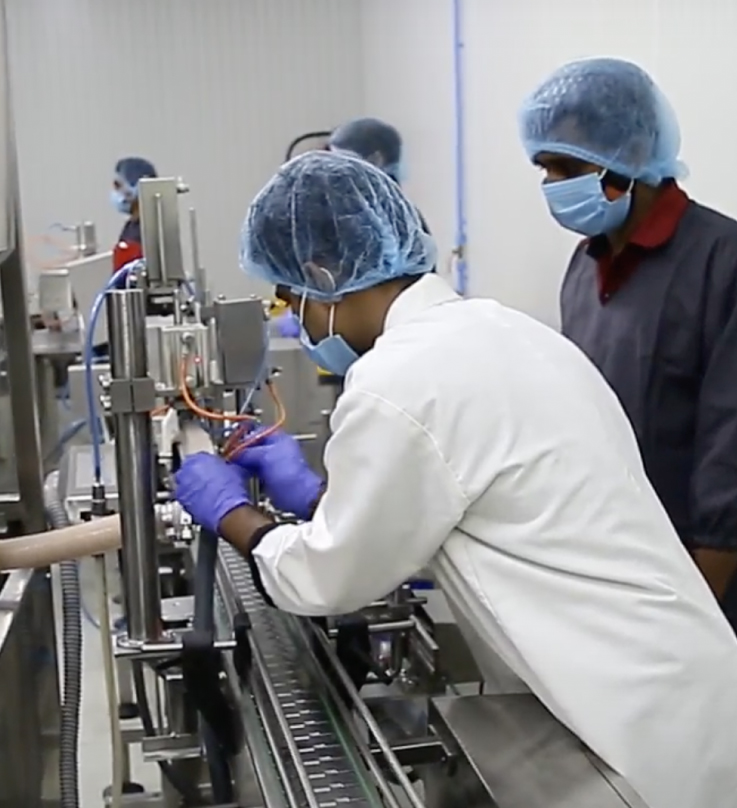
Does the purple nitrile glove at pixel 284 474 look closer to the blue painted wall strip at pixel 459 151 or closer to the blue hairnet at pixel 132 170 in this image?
the blue painted wall strip at pixel 459 151

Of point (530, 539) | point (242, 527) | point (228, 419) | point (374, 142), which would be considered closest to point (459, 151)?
point (374, 142)

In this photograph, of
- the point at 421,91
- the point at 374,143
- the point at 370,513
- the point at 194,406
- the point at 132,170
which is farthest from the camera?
the point at 132,170

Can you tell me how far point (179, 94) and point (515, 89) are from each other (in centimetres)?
276

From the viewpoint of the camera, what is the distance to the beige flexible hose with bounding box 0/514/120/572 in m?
1.30

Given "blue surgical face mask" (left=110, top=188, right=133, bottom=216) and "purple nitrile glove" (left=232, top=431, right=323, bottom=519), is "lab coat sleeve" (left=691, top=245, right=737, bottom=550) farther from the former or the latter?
"blue surgical face mask" (left=110, top=188, right=133, bottom=216)

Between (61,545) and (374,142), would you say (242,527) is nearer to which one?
(61,545)

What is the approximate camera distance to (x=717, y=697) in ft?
3.64

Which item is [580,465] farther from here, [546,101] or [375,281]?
[546,101]

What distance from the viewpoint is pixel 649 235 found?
1590 millimetres

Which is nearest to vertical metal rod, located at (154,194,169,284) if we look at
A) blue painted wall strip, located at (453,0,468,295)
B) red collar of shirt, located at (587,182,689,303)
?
red collar of shirt, located at (587,182,689,303)

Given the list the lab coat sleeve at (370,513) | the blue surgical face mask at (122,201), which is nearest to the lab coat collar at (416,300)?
the lab coat sleeve at (370,513)

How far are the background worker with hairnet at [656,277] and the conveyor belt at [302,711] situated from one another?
0.64 m

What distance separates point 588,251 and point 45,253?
155 inches

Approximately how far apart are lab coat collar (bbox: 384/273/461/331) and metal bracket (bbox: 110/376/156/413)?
29 centimetres
